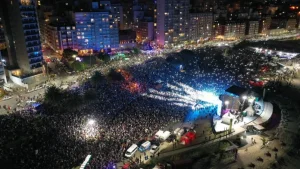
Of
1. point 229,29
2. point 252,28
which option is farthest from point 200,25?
point 252,28

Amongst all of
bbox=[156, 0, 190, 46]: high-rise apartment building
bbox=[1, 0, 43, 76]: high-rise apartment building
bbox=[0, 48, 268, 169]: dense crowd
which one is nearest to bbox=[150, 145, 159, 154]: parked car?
bbox=[0, 48, 268, 169]: dense crowd

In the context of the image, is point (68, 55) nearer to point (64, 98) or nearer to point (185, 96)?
point (64, 98)

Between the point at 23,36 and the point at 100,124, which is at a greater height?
the point at 23,36

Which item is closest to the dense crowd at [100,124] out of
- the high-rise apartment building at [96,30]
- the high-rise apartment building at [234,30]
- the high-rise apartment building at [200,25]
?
the high-rise apartment building at [96,30]

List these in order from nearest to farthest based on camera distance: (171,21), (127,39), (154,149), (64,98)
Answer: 1. (154,149)
2. (64,98)
3. (127,39)
4. (171,21)

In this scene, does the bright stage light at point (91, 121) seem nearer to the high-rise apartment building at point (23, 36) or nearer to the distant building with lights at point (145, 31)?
the high-rise apartment building at point (23, 36)

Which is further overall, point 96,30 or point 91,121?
point 96,30

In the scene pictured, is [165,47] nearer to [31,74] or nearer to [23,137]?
[31,74]

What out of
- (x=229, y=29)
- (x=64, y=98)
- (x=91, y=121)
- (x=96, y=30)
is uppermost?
(x=96, y=30)
